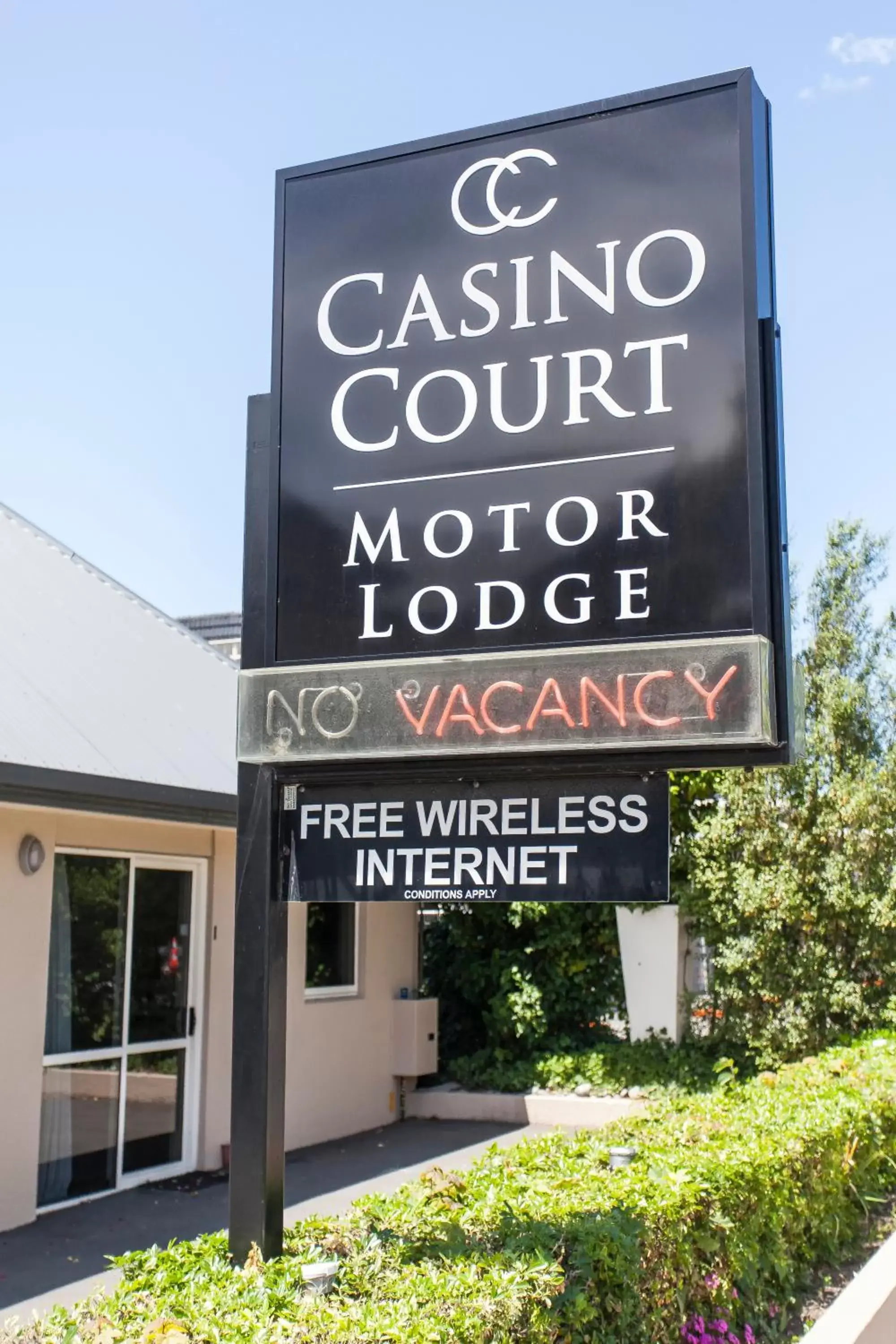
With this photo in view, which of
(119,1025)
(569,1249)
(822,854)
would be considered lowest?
(569,1249)

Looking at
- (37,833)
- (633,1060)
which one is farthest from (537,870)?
(633,1060)

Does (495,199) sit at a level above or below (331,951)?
above

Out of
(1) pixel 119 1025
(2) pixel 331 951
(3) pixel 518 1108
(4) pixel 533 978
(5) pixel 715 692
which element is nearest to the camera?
(5) pixel 715 692

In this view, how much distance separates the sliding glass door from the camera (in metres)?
8.27

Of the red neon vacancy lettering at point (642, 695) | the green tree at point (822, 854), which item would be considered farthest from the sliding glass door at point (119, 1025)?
the red neon vacancy lettering at point (642, 695)

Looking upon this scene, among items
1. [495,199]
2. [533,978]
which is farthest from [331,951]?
[495,199]

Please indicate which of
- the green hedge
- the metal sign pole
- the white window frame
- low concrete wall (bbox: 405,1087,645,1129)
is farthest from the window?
the metal sign pole

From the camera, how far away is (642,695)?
3.39 m

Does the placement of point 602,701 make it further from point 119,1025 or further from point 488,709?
point 119,1025

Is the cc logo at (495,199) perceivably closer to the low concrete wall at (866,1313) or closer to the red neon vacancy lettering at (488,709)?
the red neon vacancy lettering at (488,709)

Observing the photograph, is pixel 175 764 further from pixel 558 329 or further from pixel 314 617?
pixel 558 329

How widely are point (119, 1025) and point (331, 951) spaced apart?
2908mm

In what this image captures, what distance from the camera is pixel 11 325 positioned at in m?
9.38

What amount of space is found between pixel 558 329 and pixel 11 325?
6861 mm
